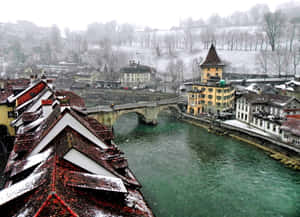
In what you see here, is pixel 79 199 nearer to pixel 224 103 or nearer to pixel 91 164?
pixel 91 164

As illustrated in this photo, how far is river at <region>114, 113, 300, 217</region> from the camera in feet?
63.8

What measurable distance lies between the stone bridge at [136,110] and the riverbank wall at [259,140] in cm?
546

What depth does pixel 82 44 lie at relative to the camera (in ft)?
463

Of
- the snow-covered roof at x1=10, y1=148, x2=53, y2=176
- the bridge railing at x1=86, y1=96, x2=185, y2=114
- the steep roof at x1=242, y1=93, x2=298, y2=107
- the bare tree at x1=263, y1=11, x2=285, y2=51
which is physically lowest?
the bridge railing at x1=86, y1=96, x2=185, y2=114

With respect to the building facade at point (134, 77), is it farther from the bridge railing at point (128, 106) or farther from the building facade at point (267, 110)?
the building facade at point (267, 110)

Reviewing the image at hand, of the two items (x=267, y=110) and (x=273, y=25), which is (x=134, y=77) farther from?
(x=273, y=25)

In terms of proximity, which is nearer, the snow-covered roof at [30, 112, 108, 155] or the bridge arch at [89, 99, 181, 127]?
the snow-covered roof at [30, 112, 108, 155]

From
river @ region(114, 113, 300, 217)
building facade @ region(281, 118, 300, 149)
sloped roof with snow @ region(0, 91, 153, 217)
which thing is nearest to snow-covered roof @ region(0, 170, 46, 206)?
sloped roof with snow @ region(0, 91, 153, 217)

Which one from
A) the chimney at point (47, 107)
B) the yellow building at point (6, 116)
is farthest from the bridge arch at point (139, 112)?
the chimney at point (47, 107)

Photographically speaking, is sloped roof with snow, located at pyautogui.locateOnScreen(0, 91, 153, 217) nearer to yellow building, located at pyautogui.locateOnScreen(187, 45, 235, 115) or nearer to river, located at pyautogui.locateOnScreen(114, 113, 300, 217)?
river, located at pyautogui.locateOnScreen(114, 113, 300, 217)

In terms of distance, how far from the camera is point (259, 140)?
3297 cm

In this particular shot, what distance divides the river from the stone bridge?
426 centimetres

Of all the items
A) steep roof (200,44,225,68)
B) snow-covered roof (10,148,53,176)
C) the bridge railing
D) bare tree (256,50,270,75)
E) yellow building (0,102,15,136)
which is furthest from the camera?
bare tree (256,50,270,75)

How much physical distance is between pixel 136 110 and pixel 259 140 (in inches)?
781
